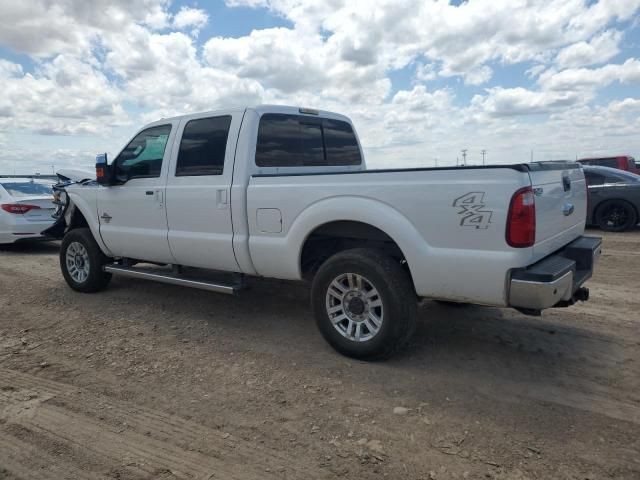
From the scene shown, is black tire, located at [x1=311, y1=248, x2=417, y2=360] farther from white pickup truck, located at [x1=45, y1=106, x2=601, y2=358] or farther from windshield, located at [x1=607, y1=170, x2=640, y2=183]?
windshield, located at [x1=607, y1=170, x2=640, y2=183]

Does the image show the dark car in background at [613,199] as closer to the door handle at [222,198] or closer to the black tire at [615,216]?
the black tire at [615,216]

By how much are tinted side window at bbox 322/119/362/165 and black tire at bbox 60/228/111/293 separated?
3.16 m

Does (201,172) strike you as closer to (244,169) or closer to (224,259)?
(244,169)

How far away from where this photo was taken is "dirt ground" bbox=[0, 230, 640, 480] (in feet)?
9.19

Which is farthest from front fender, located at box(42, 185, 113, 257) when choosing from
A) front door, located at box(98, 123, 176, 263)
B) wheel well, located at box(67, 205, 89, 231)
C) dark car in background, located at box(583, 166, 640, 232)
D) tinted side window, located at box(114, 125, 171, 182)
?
dark car in background, located at box(583, 166, 640, 232)

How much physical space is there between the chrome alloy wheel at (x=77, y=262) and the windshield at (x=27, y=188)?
4.41 m

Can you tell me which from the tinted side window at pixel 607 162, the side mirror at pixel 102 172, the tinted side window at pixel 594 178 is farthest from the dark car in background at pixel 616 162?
the side mirror at pixel 102 172

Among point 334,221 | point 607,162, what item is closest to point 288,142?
point 334,221

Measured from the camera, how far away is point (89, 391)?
3.71m

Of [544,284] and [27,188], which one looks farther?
[27,188]

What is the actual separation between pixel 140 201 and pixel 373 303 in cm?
305

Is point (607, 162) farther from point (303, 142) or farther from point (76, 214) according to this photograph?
point (76, 214)

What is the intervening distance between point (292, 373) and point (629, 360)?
269 centimetres

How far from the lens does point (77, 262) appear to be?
21.5 ft
